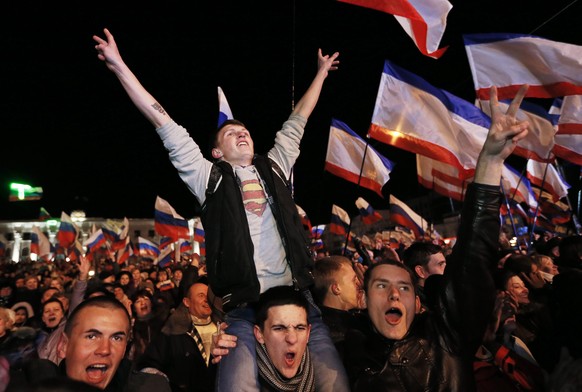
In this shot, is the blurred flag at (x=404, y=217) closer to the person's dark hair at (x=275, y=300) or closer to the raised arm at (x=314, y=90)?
the raised arm at (x=314, y=90)

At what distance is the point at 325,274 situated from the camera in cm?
443

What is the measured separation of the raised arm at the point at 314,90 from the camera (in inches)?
154

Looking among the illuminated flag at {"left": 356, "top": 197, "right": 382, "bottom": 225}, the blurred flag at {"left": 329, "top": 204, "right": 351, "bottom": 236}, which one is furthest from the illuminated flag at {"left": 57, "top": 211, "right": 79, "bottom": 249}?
the illuminated flag at {"left": 356, "top": 197, "right": 382, "bottom": 225}

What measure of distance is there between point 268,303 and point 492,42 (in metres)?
7.34

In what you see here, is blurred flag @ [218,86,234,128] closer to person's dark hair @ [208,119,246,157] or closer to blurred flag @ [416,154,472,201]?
person's dark hair @ [208,119,246,157]

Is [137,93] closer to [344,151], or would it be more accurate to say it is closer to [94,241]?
[344,151]

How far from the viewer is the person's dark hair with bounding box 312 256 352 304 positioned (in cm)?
Answer: 434

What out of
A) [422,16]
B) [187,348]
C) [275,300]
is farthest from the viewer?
[422,16]

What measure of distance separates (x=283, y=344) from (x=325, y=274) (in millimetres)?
1763

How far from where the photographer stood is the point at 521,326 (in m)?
4.89

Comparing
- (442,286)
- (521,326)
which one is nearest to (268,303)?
(442,286)

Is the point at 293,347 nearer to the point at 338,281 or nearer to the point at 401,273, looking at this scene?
the point at 401,273

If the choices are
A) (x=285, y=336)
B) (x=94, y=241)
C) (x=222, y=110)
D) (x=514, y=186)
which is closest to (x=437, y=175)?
(x=514, y=186)

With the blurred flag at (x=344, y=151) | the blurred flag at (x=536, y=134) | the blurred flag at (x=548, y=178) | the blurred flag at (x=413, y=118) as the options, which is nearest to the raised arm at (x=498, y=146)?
the blurred flag at (x=413, y=118)
